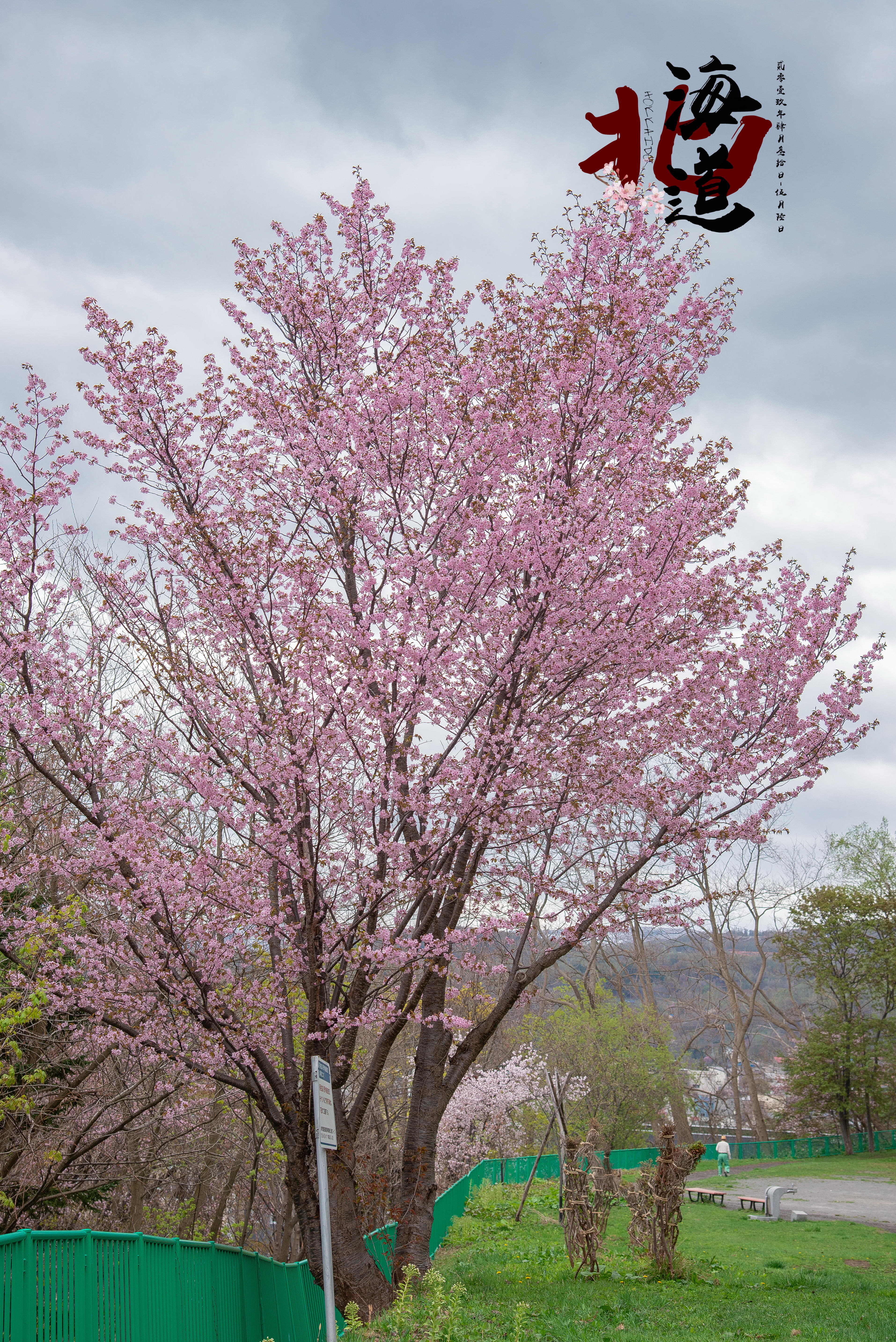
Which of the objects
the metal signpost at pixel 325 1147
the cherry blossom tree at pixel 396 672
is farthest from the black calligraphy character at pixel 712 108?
the metal signpost at pixel 325 1147

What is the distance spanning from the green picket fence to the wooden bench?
10.4 meters

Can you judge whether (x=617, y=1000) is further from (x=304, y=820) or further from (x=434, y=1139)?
(x=304, y=820)

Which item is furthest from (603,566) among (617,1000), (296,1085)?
(617,1000)

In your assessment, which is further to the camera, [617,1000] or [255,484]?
[617,1000]

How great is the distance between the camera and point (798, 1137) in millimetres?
33906

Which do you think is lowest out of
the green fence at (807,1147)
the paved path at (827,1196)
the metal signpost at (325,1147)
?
the green fence at (807,1147)

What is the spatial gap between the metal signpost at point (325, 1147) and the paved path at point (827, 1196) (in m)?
13.1

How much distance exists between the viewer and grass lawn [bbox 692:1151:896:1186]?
24.0 meters

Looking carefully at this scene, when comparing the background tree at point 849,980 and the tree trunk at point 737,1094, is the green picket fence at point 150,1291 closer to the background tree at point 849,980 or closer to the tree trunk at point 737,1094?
the background tree at point 849,980

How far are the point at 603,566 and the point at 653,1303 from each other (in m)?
6.62

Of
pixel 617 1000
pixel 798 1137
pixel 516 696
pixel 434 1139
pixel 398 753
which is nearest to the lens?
pixel 398 753

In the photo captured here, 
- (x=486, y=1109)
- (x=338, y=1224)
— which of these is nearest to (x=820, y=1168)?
(x=486, y=1109)

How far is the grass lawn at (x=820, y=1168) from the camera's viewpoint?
2400 cm

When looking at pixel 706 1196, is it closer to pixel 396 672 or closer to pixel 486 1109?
pixel 486 1109
